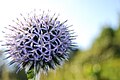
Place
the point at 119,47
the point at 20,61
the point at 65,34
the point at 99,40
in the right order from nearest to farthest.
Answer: the point at 20,61 → the point at 65,34 → the point at 119,47 → the point at 99,40

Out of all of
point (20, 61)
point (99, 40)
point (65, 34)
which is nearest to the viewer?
point (20, 61)

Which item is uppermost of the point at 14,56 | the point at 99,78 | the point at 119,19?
the point at 119,19

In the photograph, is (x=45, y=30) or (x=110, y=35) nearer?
(x=45, y=30)

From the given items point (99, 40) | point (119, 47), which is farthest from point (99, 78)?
point (99, 40)

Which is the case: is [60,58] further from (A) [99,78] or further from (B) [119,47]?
(B) [119,47]
